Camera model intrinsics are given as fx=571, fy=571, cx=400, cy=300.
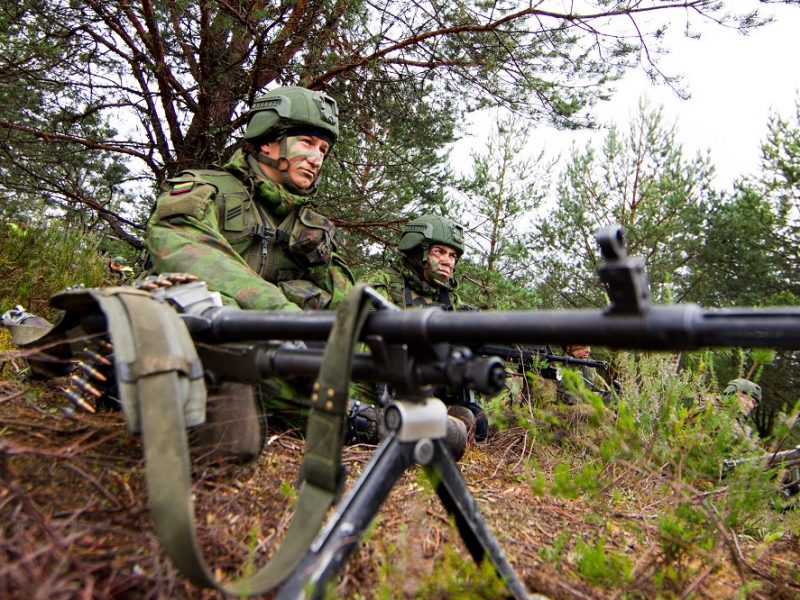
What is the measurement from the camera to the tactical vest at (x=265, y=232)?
3605 mm

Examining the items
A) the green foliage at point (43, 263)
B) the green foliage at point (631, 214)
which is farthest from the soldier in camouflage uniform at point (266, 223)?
the green foliage at point (631, 214)

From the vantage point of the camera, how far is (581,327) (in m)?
1.43

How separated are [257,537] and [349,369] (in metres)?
0.72

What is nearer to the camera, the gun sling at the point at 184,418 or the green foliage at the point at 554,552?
the gun sling at the point at 184,418

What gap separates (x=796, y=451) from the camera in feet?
17.2

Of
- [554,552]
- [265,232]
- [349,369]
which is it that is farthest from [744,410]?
[265,232]

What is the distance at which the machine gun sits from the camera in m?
1.36

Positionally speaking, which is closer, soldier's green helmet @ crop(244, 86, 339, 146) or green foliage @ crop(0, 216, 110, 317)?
soldier's green helmet @ crop(244, 86, 339, 146)

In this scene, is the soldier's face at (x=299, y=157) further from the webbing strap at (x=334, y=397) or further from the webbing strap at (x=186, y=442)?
the webbing strap at (x=334, y=397)

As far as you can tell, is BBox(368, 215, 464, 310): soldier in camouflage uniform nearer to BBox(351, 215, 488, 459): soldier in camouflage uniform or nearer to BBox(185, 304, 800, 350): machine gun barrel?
BBox(351, 215, 488, 459): soldier in camouflage uniform

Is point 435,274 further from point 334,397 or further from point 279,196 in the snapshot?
point 334,397

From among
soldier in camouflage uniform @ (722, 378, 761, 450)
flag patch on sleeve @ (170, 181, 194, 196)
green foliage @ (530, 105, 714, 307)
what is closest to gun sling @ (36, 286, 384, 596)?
flag patch on sleeve @ (170, 181, 194, 196)

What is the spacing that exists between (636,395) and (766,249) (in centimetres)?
1600

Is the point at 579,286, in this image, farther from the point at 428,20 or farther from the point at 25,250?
the point at 25,250
